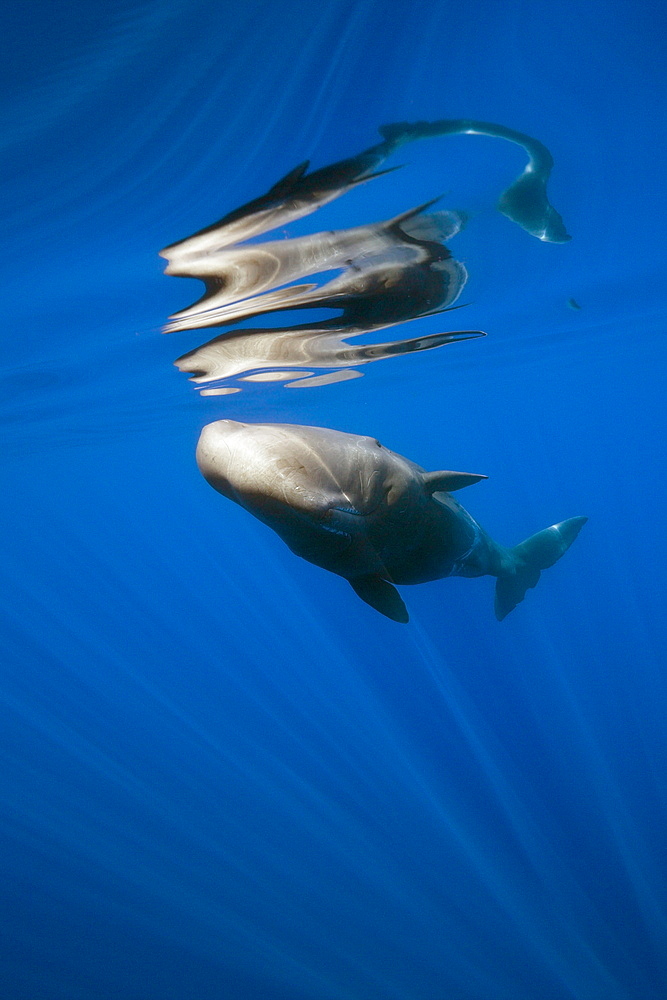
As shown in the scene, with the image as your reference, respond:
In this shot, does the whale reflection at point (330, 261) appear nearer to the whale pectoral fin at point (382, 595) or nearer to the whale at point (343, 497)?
the whale at point (343, 497)

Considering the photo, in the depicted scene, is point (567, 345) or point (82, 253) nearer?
point (82, 253)

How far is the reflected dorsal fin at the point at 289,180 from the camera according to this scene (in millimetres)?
5423

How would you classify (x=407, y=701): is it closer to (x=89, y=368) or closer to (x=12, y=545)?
(x=89, y=368)

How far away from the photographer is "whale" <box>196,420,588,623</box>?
139 inches

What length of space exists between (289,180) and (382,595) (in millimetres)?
3894

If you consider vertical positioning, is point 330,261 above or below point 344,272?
below

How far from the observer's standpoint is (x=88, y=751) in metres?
30.5

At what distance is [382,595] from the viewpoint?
14.6 ft

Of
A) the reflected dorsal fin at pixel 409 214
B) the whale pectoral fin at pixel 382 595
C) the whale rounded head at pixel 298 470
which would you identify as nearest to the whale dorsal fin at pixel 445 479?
the whale rounded head at pixel 298 470

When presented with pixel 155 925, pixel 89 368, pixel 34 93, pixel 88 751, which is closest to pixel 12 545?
pixel 88 751

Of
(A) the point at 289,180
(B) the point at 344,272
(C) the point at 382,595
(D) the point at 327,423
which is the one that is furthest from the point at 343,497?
(D) the point at 327,423

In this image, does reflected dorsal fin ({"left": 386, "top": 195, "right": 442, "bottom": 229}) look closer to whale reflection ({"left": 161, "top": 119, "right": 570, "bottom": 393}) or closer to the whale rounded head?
whale reflection ({"left": 161, "top": 119, "right": 570, "bottom": 393})

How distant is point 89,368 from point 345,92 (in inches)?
391

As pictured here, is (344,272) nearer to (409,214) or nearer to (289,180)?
(409,214)
